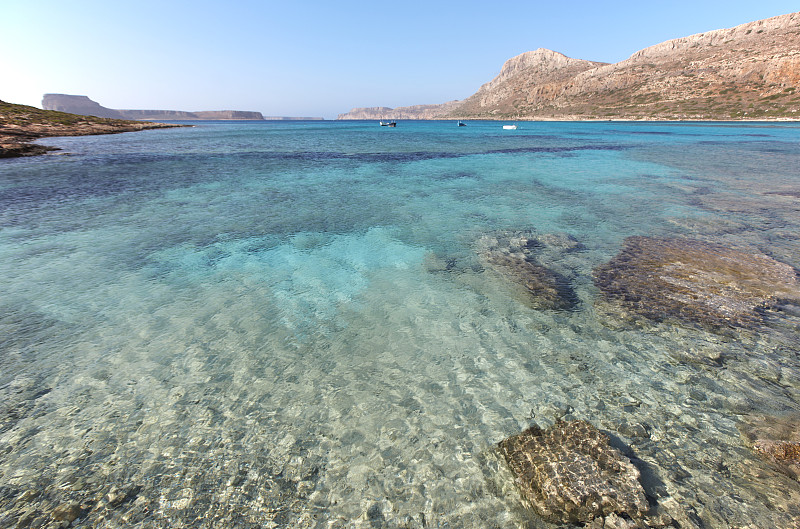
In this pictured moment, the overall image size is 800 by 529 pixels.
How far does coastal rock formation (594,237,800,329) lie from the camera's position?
7.74m

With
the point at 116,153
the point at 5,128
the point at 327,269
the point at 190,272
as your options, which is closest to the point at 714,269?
the point at 327,269

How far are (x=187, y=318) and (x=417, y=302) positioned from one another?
559cm

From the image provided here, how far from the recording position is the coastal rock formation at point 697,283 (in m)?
7.74

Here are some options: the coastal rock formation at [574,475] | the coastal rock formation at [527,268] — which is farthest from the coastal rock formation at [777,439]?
the coastal rock formation at [527,268]

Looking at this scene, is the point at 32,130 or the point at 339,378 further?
the point at 32,130

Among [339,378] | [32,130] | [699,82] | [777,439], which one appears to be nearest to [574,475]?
[777,439]

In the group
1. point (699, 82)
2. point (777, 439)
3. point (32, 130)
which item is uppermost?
point (699, 82)

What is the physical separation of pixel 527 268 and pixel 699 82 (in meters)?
175

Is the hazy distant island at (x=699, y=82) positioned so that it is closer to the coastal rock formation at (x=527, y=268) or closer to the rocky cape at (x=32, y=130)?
the coastal rock formation at (x=527, y=268)

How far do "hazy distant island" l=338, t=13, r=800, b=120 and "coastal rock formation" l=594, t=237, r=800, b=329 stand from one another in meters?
135

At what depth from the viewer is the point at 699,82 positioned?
12744 centimetres

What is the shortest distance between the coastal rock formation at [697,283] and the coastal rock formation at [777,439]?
2817mm

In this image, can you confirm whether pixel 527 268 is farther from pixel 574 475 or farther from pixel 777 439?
pixel 574 475

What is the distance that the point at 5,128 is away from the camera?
45281mm
